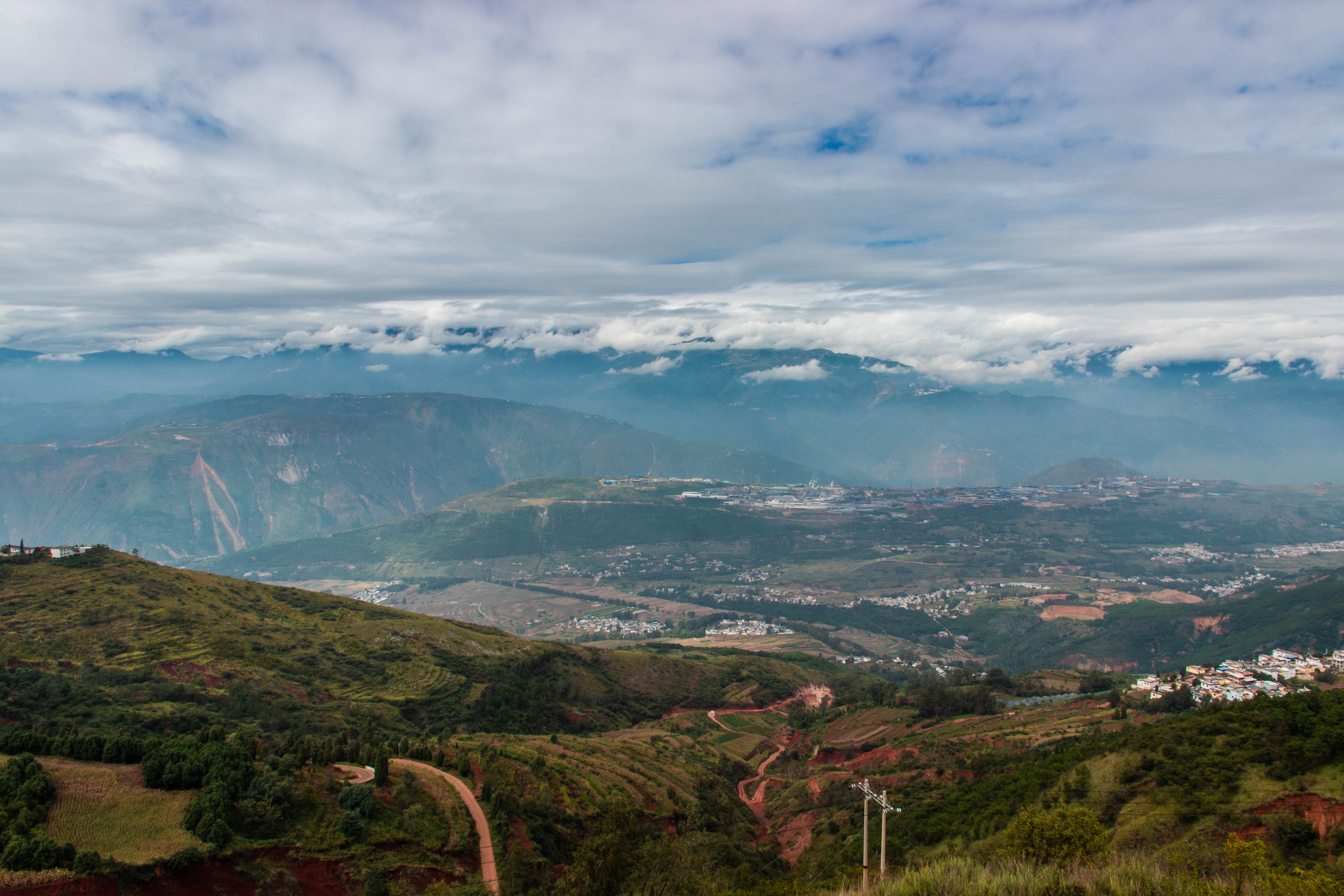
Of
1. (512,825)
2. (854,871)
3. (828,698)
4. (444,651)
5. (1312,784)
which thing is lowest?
(828,698)

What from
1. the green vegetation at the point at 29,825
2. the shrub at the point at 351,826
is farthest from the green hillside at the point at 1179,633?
the green vegetation at the point at 29,825

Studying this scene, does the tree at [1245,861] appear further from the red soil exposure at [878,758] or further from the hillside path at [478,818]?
the red soil exposure at [878,758]

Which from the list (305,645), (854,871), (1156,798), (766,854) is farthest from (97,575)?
(1156,798)

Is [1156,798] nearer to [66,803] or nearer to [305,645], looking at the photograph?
[66,803]

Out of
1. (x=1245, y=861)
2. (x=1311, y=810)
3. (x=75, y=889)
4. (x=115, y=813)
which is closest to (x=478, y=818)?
(x=115, y=813)

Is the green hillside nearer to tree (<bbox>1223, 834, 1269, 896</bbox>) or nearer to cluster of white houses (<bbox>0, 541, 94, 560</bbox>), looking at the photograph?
tree (<bbox>1223, 834, 1269, 896</bbox>)

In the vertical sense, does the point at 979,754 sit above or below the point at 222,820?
below

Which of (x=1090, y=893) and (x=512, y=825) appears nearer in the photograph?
(x=1090, y=893)
